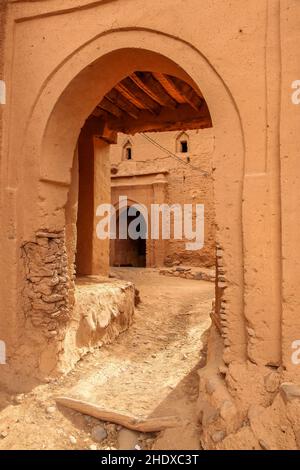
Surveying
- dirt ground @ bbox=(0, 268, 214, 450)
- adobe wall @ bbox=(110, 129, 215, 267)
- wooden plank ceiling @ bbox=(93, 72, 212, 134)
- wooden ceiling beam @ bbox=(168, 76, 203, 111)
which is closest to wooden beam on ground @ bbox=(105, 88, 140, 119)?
wooden plank ceiling @ bbox=(93, 72, 212, 134)

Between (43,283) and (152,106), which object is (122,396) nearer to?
(43,283)

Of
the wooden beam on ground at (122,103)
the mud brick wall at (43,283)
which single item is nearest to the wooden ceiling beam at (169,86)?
the wooden beam on ground at (122,103)

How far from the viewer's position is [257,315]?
294 cm

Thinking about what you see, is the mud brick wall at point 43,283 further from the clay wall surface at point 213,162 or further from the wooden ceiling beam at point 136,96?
the wooden ceiling beam at point 136,96

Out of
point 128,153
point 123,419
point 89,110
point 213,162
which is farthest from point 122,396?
point 128,153

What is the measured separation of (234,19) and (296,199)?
64.5 inches

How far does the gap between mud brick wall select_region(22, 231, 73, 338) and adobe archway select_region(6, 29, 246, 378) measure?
0.40 feet

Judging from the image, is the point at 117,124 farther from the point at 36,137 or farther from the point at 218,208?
the point at 218,208

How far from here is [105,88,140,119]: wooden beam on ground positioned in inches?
218

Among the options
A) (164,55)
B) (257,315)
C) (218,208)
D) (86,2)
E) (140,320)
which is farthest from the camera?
(140,320)

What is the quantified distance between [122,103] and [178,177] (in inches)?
289

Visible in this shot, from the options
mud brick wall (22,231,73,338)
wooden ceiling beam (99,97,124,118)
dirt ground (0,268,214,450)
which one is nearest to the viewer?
dirt ground (0,268,214,450)

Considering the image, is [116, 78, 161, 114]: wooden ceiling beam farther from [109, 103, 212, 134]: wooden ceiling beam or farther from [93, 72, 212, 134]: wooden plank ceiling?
[109, 103, 212, 134]: wooden ceiling beam
